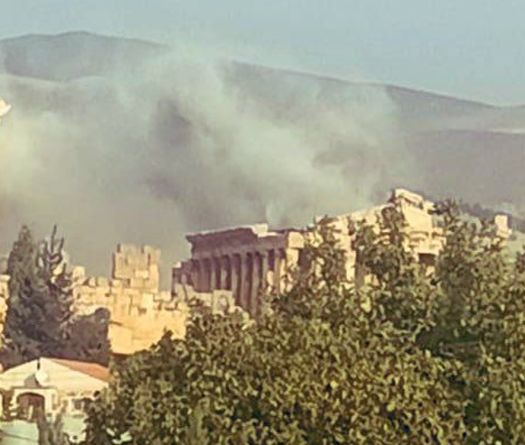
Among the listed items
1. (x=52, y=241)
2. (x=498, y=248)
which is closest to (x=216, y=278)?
(x=52, y=241)

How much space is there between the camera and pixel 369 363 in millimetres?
15383

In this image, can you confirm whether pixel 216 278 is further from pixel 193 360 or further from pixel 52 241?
pixel 193 360

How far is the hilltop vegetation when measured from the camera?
49.6 feet

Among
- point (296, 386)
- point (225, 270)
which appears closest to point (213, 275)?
point (225, 270)

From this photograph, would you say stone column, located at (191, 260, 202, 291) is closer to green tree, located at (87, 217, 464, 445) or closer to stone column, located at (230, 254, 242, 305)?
stone column, located at (230, 254, 242, 305)

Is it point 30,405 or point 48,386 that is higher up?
point 48,386

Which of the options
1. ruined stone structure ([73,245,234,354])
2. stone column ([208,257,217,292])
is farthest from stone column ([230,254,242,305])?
ruined stone structure ([73,245,234,354])

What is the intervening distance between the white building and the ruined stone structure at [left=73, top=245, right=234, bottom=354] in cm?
338

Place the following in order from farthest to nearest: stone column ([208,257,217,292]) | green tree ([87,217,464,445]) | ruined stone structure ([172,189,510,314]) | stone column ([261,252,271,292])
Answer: stone column ([208,257,217,292]) → stone column ([261,252,271,292]) → ruined stone structure ([172,189,510,314]) → green tree ([87,217,464,445])

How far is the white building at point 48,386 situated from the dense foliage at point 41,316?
6.74 ft

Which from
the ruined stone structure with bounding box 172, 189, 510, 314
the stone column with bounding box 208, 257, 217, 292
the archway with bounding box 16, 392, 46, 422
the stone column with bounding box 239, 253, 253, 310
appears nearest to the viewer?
the archway with bounding box 16, 392, 46, 422

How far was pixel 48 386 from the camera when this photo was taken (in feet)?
113

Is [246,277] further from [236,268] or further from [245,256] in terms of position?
[245,256]

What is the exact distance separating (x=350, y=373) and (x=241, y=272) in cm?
3480
